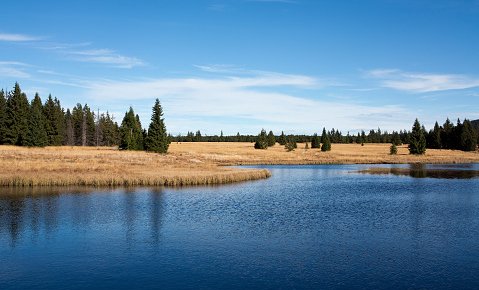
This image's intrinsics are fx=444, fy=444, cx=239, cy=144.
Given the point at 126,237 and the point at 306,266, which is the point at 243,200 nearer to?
the point at 126,237

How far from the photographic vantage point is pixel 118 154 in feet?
262

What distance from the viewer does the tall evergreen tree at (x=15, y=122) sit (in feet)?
302

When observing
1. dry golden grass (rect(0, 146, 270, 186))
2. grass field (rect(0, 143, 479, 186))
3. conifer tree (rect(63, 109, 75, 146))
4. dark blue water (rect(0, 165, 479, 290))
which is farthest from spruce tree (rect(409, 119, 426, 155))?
Result: conifer tree (rect(63, 109, 75, 146))

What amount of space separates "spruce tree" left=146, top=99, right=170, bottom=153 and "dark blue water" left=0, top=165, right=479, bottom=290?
4486 centimetres

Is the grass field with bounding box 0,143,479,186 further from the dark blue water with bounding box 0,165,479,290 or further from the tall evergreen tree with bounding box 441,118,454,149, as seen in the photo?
the tall evergreen tree with bounding box 441,118,454,149

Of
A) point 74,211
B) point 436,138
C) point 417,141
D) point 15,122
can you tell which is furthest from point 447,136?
point 74,211

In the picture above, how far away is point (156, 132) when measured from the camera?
90.2m

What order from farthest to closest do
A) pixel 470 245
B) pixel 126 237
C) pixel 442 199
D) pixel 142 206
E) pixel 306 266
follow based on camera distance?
pixel 442 199 → pixel 142 206 → pixel 126 237 → pixel 470 245 → pixel 306 266

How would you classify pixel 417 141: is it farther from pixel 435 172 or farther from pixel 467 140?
pixel 435 172

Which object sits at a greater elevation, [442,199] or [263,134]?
[263,134]

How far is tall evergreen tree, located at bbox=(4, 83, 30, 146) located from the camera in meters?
92.2

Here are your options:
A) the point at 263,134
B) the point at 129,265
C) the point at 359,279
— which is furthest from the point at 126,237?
the point at 263,134

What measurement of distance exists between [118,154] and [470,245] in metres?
65.0

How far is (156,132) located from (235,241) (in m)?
66.7
